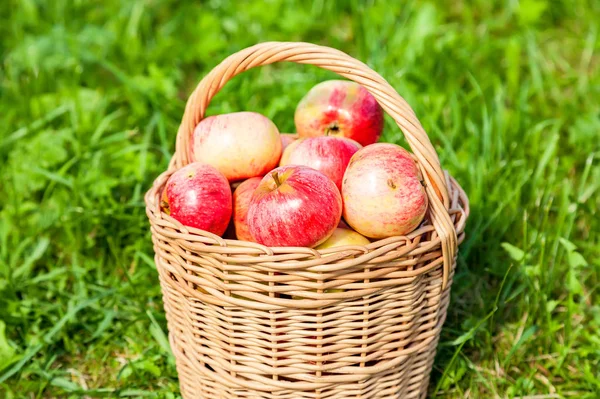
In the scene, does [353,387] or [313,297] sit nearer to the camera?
[313,297]

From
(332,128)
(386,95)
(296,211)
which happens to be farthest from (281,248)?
(332,128)

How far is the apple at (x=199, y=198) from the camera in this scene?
1765mm

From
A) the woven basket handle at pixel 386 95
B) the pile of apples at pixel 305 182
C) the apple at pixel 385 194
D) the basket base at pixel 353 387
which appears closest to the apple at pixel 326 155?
the pile of apples at pixel 305 182

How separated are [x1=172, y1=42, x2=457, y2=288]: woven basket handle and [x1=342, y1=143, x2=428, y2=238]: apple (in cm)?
5

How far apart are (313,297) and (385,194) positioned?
32cm

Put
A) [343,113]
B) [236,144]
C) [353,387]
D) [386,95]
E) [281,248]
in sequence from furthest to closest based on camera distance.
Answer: [343,113], [236,144], [353,387], [386,95], [281,248]

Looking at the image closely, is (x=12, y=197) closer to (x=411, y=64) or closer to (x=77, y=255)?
(x=77, y=255)

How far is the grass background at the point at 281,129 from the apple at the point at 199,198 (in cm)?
56

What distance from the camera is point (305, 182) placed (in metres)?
1.69

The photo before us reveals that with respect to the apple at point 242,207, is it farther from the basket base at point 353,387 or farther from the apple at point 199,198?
the basket base at point 353,387

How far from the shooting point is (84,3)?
4.18 m

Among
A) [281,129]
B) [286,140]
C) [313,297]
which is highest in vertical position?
[286,140]

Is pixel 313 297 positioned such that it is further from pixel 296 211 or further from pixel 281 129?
pixel 281 129

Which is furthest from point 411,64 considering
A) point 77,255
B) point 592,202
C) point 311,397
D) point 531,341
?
point 311,397
